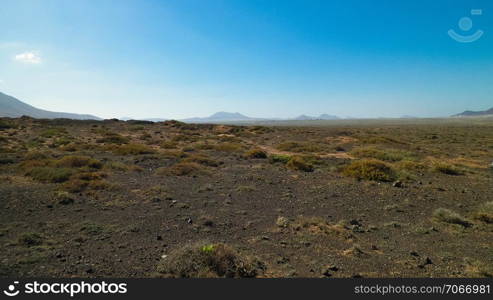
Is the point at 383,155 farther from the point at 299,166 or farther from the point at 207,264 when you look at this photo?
the point at 207,264

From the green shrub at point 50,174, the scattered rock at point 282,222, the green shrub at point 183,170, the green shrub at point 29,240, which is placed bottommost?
the scattered rock at point 282,222

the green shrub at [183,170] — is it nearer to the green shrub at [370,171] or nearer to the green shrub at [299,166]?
the green shrub at [299,166]

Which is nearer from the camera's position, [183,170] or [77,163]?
[183,170]

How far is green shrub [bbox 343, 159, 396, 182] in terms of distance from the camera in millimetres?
13000

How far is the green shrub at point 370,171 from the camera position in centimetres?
1300

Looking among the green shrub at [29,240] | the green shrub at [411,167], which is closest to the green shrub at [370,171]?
the green shrub at [411,167]

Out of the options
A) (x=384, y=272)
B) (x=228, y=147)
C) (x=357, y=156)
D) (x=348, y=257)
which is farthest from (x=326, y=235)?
(x=228, y=147)

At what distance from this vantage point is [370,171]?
530 inches

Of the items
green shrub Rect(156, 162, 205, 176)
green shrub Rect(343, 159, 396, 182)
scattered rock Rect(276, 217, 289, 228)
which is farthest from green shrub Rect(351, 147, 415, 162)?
scattered rock Rect(276, 217, 289, 228)

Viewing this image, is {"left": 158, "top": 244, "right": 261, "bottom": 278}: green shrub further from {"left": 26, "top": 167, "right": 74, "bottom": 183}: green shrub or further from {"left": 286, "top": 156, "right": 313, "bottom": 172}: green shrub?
{"left": 286, "top": 156, "right": 313, "bottom": 172}: green shrub

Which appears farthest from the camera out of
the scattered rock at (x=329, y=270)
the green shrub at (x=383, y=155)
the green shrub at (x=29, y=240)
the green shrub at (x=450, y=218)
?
the green shrub at (x=383, y=155)

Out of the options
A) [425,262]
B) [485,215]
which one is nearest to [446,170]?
[485,215]

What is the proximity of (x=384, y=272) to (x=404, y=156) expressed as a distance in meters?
18.5

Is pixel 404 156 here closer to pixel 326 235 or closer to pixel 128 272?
pixel 326 235
